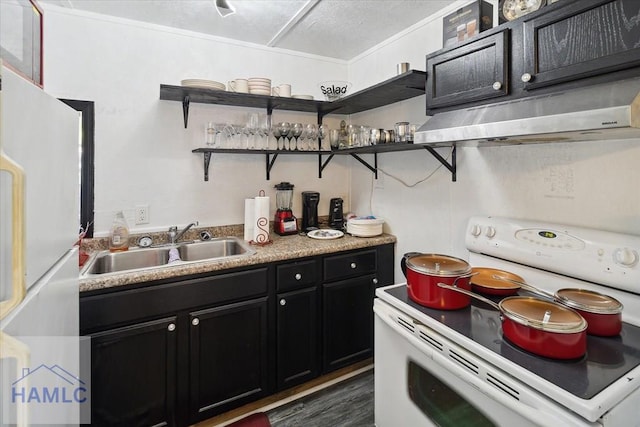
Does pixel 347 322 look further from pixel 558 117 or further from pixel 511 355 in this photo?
pixel 558 117

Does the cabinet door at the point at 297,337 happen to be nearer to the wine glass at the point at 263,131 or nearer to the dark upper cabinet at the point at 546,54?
the wine glass at the point at 263,131

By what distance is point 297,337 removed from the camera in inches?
76.5

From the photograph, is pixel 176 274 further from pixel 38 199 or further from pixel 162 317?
pixel 38 199

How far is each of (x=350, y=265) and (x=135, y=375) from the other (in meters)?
1.30

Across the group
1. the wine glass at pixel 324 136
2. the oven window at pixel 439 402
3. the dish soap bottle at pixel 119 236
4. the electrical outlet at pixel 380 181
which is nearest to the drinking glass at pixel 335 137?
the wine glass at pixel 324 136

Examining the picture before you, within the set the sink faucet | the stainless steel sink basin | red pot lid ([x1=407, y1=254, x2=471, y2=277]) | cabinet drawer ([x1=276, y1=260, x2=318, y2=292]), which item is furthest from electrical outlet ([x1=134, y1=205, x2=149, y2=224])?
red pot lid ([x1=407, y1=254, x2=471, y2=277])

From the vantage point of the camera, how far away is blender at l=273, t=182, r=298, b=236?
2365 millimetres

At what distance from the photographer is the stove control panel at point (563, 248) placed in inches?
43.8

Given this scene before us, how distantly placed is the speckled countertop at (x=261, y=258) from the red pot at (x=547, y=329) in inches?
44.2

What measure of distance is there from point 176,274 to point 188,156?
931mm

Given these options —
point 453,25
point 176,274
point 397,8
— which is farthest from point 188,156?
point 453,25

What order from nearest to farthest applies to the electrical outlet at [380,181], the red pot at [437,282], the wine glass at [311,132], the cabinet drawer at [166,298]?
1. the red pot at [437,282]
2. the cabinet drawer at [166,298]
3. the wine glass at [311,132]
4. the electrical outlet at [380,181]

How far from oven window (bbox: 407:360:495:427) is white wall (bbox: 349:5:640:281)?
848 mm

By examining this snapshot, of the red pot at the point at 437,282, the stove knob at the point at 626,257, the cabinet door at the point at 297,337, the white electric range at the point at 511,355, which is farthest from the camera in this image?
the cabinet door at the point at 297,337
